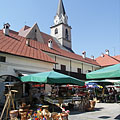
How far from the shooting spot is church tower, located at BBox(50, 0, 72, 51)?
44781mm

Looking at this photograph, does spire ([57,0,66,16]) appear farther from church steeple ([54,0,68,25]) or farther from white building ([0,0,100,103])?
white building ([0,0,100,103])

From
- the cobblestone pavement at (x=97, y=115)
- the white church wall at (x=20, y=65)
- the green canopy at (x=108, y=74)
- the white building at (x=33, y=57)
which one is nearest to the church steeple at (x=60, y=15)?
the white building at (x=33, y=57)

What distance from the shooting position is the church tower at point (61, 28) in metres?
44.8

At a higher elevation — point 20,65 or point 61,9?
point 61,9

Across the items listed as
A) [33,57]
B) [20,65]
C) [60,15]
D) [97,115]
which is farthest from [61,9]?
[97,115]

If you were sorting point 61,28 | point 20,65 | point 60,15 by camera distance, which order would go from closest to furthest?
A: point 20,65
point 61,28
point 60,15

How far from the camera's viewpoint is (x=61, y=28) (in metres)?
45.4

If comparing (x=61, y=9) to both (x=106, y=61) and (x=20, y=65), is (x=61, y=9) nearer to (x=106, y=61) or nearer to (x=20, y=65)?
(x=106, y=61)

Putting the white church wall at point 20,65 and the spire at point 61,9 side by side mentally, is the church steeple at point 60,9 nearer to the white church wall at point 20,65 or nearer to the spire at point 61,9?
the spire at point 61,9

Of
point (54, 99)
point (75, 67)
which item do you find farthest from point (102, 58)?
point (54, 99)

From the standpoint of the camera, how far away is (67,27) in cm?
4766

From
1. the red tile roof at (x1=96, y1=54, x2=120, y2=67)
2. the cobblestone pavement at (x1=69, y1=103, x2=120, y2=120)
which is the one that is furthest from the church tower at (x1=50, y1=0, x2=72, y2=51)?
the cobblestone pavement at (x1=69, y1=103, x2=120, y2=120)

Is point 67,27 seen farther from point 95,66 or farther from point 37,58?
point 37,58

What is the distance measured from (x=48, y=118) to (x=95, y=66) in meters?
24.2
